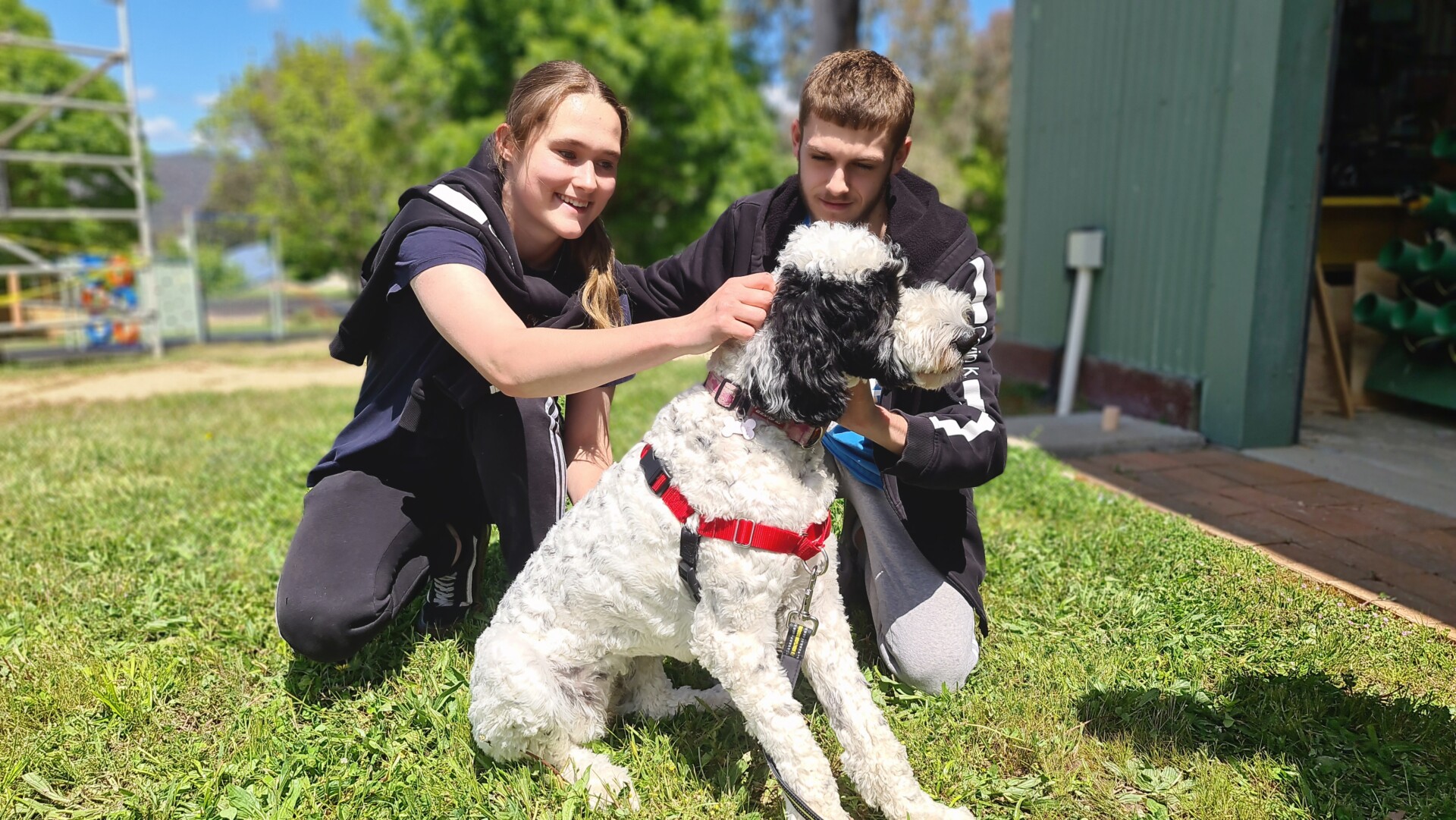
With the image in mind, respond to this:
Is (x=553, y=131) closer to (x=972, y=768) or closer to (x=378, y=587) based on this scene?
(x=378, y=587)

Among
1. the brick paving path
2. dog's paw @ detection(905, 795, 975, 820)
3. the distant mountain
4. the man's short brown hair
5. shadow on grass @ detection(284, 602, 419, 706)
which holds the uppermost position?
the distant mountain

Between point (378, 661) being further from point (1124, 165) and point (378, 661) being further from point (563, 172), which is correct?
point (1124, 165)

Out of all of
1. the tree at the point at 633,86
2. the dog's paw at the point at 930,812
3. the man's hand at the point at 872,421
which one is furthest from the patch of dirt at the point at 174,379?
the dog's paw at the point at 930,812

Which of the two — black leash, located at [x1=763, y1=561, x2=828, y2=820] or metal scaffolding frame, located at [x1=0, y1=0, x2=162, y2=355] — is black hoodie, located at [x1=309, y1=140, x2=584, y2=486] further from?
metal scaffolding frame, located at [x1=0, y1=0, x2=162, y2=355]

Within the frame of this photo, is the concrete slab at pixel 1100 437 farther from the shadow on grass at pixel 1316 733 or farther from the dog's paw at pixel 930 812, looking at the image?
the dog's paw at pixel 930 812

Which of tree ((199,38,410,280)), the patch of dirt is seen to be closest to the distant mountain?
tree ((199,38,410,280))

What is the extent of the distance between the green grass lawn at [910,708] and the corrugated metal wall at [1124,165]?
232 centimetres

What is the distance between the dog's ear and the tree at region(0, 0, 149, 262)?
74.8ft

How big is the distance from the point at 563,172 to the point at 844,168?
822 mm

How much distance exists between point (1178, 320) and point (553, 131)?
4.50 meters

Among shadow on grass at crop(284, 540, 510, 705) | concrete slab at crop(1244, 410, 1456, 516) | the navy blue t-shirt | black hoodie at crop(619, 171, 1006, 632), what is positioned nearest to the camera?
black hoodie at crop(619, 171, 1006, 632)

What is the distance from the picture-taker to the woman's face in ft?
8.32

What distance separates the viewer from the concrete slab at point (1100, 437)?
205 inches

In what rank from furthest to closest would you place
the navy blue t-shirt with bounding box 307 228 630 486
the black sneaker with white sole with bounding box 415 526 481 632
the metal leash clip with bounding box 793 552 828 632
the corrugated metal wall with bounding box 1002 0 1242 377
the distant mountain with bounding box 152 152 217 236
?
1. the distant mountain with bounding box 152 152 217 236
2. the corrugated metal wall with bounding box 1002 0 1242 377
3. the black sneaker with white sole with bounding box 415 526 481 632
4. the navy blue t-shirt with bounding box 307 228 630 486
5. the metal leash clip with bounding box 793 552 828 632
